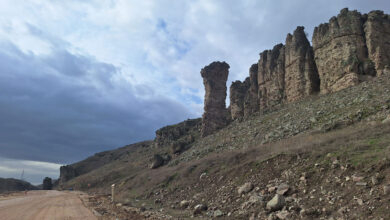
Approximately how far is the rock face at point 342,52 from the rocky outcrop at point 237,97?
24813mm

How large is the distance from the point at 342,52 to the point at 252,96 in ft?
88.1

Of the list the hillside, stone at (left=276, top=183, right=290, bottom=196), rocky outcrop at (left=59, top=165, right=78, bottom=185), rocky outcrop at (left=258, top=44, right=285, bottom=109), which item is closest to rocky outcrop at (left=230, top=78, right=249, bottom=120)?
the hillside

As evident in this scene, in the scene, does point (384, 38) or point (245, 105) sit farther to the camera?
point (245, 105)

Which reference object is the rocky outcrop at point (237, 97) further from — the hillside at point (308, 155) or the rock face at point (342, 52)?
the rock face at point (342, 52)

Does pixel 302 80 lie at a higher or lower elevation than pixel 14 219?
higher

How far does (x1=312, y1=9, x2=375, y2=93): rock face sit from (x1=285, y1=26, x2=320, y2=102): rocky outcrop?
1945mm

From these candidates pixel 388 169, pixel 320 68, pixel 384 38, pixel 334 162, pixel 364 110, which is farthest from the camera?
pixel 320 68

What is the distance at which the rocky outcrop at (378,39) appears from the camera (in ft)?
111

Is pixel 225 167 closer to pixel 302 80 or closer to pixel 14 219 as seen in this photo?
pixel 14 219

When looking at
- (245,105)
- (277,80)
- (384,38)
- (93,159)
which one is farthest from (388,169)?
(93,159)

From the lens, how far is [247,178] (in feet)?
50.3

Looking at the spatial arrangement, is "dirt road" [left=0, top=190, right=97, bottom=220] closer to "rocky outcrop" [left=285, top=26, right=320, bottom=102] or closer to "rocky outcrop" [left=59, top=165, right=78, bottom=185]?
"rocky outcrop" [left=285, top=26, right=320, bottom=102]

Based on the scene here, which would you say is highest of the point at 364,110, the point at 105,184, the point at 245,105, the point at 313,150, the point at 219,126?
the point at 245,105

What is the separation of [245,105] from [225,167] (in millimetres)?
42382
